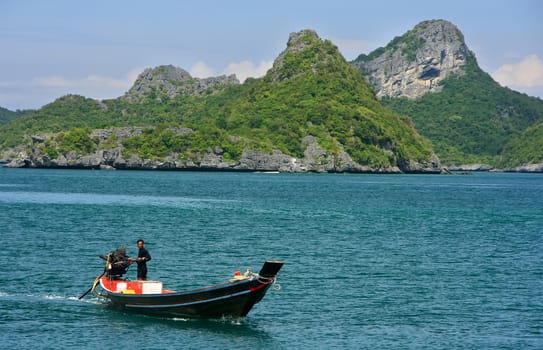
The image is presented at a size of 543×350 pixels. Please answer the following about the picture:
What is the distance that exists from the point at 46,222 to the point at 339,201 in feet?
165

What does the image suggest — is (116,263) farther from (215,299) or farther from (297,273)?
(297,273)

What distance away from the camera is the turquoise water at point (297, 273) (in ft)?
112

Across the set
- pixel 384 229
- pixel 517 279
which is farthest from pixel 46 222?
pixel 517 279

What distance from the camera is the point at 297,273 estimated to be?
48.9 m

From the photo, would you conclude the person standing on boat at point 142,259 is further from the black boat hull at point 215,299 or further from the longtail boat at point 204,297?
the black boat hull at point 215,299

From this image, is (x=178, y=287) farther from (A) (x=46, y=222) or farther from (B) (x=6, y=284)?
(A) (x=46, y=222)

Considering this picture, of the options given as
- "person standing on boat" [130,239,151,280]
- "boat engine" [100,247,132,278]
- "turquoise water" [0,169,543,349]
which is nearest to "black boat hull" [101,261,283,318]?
"turquoise water" [0,169,543,349]

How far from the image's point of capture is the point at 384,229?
76.8 m

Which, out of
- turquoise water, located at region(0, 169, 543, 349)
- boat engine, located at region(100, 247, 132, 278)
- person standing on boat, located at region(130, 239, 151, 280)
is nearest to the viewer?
turquoise water, located at region(0, 169, 543, 349)

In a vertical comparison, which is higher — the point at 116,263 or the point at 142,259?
the point at 142,259

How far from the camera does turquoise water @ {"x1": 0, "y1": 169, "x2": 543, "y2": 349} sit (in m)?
34.0

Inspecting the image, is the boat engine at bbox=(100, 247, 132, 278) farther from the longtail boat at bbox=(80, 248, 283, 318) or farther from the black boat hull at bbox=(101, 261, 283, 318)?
the black boat hull at bbox=(101, 261, 283, 318)

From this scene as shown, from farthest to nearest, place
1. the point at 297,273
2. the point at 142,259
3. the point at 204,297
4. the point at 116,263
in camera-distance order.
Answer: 1. the point at 297,273
2. the point at 116,263
3. the point at 142,259
4. the point at 204,297

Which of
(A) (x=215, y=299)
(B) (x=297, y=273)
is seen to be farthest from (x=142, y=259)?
(B) (x=297, y=273)
